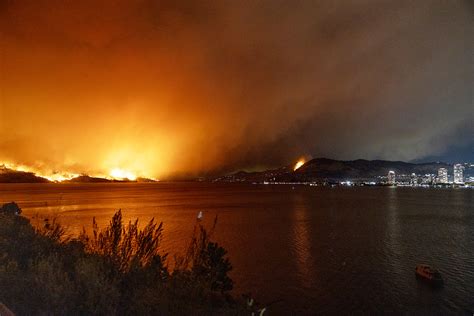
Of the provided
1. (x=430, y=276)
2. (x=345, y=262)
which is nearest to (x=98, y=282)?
(x=430, y=276)

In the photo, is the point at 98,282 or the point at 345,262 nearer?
the point at 98,282

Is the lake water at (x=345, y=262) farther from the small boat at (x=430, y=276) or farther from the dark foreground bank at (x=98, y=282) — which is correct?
the dark foreground bank at (x=98, y=282)

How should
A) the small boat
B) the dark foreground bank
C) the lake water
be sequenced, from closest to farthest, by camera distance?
the dark foreground bank
the lake water
the small boat

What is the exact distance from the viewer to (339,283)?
27469 millimetres

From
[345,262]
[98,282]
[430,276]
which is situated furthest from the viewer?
[345,262]

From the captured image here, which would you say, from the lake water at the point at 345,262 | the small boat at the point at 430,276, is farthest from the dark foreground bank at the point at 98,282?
the small boat at the point at 430,276

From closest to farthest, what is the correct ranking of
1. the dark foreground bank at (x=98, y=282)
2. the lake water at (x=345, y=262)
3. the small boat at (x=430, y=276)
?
the dark foreground bank at (x=98, y=282) → the lake water at (x=345, y=262) → the small boat at (x=430, y=276)

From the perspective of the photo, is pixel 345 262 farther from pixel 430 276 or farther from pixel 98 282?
pixel 98 282

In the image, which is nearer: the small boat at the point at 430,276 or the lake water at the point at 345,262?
the lake water at the point at 345,262

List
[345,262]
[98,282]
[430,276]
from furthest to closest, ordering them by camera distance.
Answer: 1. [345,262]
2. [430,276]
3. [98,282]

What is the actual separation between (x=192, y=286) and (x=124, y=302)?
154 cm

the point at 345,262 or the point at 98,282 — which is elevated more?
the point at 98,282

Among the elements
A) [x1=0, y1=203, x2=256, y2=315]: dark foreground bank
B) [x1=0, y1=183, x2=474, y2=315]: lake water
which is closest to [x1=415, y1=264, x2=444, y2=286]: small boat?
[x1=0, y1=183, x2=474, y2=315]: lake water

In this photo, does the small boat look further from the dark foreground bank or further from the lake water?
the dark foreground bank
